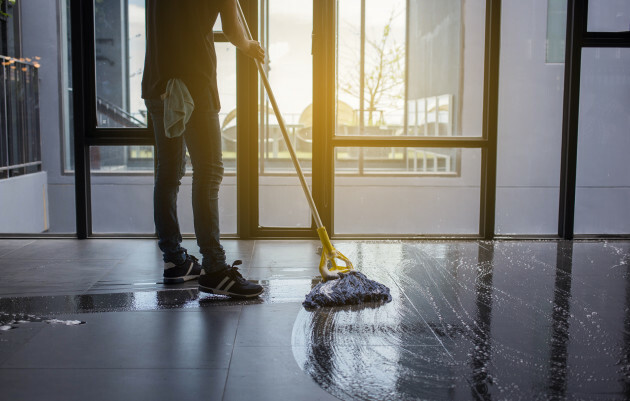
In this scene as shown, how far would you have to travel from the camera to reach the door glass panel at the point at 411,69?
3916mm

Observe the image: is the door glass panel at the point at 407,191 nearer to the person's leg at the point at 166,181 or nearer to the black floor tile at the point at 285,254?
Result: the black floor tile at the point at 285,254

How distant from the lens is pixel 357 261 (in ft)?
10.6

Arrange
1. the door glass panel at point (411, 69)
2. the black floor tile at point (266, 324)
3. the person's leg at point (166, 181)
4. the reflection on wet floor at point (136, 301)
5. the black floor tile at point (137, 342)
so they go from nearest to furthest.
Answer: the black floor tile at point (137, 342) < the black floor tile at point (266, 324) < the reflection on wet floor at point (136, 301) < the person's leg at point (166, 181) < the door glass panel at point (411, 69)

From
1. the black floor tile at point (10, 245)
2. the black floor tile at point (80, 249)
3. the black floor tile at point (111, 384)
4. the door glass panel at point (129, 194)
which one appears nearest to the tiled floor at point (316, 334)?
the black floor tile at point (111, 384)

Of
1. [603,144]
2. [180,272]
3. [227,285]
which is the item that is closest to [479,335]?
[227,285]

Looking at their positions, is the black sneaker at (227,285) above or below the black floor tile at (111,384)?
above

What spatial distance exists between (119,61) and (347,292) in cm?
233

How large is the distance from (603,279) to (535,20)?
1839 millimetres

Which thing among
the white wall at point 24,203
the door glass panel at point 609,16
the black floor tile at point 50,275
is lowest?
the black floor tile at point 50,275

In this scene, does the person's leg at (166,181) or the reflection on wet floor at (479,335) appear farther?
the person's leg at (166,181)

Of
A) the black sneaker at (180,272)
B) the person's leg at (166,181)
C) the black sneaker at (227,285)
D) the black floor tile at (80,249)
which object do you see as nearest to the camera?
the black sneaker at (227,285)

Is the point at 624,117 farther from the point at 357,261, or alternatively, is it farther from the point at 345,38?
the point at 357,261

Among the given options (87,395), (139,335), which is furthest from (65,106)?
(87,395)

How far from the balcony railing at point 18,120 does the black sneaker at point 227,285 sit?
2160 millimetres
